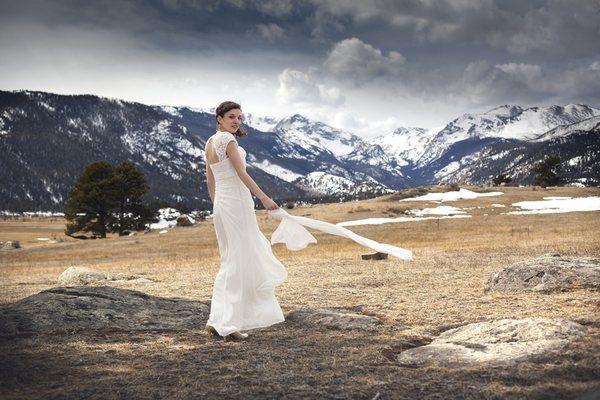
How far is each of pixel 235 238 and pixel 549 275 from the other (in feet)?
23.6

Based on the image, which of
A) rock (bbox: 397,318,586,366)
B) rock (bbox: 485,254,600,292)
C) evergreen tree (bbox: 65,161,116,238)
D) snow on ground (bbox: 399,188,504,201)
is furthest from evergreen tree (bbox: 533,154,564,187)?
rock (bbox: 397,318,586,366)

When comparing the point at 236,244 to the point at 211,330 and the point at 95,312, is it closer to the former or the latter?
the point at 211,330

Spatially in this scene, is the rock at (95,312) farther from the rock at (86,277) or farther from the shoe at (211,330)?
the rock at (86,277)

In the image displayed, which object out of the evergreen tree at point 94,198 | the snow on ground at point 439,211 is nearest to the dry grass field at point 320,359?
the evergreen tree at point 94,198

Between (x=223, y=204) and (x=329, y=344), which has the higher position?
(x=223, y=204)

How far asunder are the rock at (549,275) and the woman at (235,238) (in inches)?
230

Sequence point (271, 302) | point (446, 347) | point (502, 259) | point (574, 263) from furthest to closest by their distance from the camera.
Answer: point (502, 259) < point (574, 263) < point (271, 302) < point (446, 347)

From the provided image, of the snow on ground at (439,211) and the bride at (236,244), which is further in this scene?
the snow on ground at (439,211)

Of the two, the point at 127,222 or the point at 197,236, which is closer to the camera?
the point at 197,236

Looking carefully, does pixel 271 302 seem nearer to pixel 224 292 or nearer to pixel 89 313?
pixel 224 292

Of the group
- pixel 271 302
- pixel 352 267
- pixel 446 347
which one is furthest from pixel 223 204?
pixel 352 267

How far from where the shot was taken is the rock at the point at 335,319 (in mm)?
7980

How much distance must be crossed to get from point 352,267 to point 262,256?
405 inches

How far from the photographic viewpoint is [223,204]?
8180 millimetres
